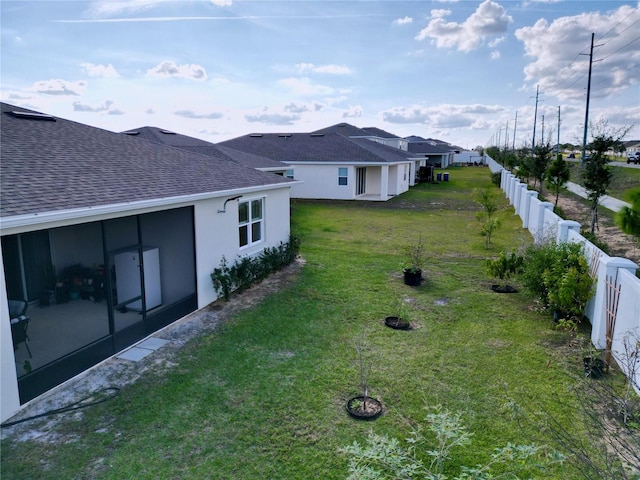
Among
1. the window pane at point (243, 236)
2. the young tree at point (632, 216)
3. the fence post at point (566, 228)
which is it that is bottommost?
the window pane at point (243, 236)

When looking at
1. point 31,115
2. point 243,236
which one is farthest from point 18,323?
point 243,236

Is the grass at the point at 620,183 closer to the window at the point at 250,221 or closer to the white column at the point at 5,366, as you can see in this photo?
the window at the point at 250,221

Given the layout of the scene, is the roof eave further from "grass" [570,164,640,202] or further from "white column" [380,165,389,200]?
"white column" [380,165,389,200]

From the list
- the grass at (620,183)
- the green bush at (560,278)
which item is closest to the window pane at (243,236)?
the green bush at (560,278)

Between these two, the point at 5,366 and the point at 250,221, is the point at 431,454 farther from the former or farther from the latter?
the point at 250,221

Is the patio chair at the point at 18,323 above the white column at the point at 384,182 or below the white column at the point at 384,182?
below

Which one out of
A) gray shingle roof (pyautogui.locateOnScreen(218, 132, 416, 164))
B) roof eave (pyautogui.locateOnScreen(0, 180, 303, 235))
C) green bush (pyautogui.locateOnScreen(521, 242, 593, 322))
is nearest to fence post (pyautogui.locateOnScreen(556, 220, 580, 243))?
green bush (pyautogui.locateOnScreen(521, 242, 593, 322))
